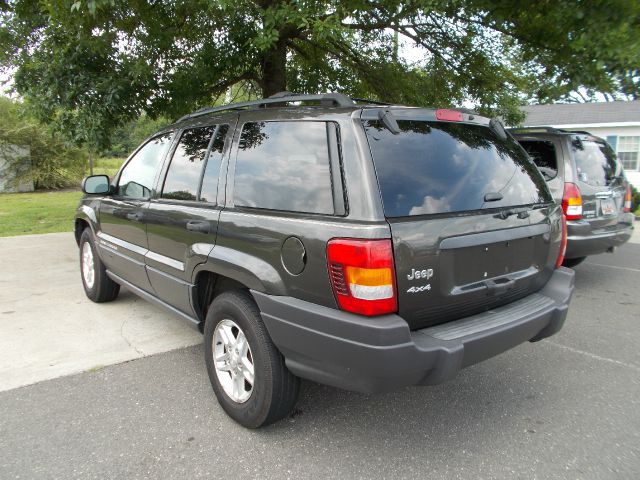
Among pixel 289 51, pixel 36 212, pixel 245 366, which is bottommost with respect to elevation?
pixel 245 366

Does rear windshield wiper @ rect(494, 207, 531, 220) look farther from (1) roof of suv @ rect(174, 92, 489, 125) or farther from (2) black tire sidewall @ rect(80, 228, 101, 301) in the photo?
(2) black tire sidewall @ rect(80, 228, 101, 301)

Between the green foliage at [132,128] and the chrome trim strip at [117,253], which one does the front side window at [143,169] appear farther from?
the green foliage at [132,128]

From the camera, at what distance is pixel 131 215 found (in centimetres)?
398

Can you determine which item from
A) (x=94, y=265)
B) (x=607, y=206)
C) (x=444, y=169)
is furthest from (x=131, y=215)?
(x=607, y=206)

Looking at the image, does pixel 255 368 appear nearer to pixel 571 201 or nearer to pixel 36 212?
pixel 571 201

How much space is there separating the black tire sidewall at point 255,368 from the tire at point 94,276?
2484mm

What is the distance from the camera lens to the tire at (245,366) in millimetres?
2596

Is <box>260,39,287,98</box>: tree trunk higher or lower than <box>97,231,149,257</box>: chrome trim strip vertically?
higher

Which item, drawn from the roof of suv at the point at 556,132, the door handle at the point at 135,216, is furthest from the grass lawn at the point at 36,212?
the roof of suv at the point at 556,132

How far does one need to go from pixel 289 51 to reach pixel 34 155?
14.5m

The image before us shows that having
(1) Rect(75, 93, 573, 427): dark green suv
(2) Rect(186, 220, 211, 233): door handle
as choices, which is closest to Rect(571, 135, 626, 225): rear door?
(1) Rect(75, 93, 573, 427): dark green suv

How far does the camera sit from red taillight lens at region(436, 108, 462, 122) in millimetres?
2803

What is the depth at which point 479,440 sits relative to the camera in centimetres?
271

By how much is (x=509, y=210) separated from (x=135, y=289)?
10.0ft
